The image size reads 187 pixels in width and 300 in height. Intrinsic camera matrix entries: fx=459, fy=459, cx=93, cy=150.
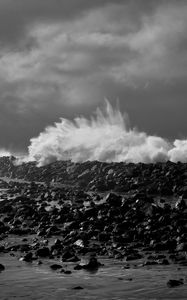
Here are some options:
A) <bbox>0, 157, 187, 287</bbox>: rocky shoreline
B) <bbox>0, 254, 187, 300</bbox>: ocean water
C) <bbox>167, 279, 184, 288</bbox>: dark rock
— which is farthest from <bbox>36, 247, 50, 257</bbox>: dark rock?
<bbox>167, 279, 184, 288</bbox>: dark rock

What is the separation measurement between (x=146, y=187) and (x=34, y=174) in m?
75.8

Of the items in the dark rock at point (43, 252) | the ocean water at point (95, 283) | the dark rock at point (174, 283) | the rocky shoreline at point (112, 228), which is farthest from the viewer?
the dark rock at point (43, 252)

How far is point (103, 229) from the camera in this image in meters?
41.9

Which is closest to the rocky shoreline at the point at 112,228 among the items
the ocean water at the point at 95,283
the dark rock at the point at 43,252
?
the dark rock at the point at 43,252

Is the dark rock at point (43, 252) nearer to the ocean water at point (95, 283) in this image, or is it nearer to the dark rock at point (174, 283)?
the ocean water at point (95, 283)

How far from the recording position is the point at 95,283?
24547mm

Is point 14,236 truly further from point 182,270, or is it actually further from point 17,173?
point 17,173

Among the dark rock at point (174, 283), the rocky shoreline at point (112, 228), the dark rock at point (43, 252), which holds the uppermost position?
the rocky shoreline at point (112, 228)

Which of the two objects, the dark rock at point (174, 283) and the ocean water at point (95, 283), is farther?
the dark rock at point (174, 283)

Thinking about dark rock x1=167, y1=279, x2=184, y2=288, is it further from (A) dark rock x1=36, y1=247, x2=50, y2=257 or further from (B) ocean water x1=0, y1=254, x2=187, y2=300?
(A) dark rock x1=36, y1=247, x2=50, y2=257

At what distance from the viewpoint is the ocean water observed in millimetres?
22109

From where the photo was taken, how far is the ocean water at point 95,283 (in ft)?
72.5

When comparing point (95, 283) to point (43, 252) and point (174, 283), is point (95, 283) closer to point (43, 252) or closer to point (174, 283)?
point (174, 283)

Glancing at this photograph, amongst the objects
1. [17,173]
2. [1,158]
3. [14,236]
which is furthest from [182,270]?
[1,158]
